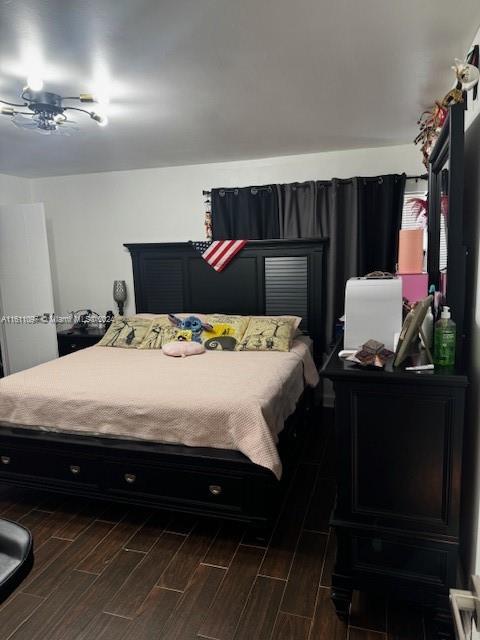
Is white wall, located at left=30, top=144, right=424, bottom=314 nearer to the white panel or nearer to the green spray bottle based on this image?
the white panel

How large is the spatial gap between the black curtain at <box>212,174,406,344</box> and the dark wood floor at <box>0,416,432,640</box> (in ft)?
6.93

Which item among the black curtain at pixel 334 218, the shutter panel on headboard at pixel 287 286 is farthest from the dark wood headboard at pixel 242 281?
the black curtain at pixel 334 218

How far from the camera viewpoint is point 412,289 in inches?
91.7

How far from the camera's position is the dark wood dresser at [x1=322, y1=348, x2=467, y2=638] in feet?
4.84

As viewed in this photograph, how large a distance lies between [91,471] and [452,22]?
2806 mm

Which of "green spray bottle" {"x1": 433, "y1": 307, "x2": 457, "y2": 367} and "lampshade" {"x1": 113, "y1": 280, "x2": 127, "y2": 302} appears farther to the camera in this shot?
"lampshade" {"x1": 113, "y1": 280, "x2": 127, "y2": 302}

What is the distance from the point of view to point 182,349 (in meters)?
3.22

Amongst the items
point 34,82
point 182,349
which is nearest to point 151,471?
point 182,349

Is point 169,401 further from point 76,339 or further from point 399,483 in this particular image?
point 76,339

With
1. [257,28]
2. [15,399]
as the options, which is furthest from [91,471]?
[257,28]

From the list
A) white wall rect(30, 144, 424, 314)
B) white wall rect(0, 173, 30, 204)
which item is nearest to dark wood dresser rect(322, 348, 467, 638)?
white wall rect(30, 144, 424, 314)

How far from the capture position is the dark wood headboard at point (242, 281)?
3775 mm

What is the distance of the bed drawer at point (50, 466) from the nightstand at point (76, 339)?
1.79 m

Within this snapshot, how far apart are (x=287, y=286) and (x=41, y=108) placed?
2.37 metres
